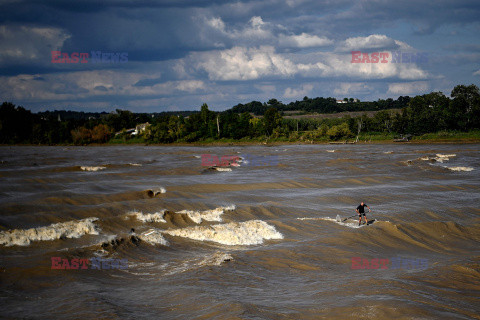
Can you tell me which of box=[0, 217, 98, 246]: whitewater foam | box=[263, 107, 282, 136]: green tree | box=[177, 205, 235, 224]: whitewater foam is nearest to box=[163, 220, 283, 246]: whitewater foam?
box=[177, 205, 235, 224]: whitewater foam

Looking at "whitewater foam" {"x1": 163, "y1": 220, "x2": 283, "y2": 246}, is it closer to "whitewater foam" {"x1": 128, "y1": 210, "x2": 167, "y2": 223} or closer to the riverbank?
"whitewater foam" {"x1": 128, "y1": 210, "x2": 167, "y2": 223}

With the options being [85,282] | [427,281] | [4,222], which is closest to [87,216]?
[4,222]

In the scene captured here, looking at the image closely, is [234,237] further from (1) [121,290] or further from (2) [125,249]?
(1) [121,290]

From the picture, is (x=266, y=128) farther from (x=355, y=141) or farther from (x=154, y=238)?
(x=154, y=238)

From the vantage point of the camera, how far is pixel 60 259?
11.9 meters

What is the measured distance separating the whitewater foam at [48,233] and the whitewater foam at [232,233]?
311cm

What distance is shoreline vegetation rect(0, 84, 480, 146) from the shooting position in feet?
310

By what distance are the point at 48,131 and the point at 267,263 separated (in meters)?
138

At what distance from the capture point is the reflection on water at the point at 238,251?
9008 mm

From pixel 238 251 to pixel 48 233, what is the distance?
6.81 metres

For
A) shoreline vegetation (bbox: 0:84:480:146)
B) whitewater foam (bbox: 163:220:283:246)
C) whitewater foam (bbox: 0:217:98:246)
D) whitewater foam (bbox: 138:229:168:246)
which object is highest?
shoreline vegetation (bbox: 0:84:480:146)

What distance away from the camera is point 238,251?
45.0 ft

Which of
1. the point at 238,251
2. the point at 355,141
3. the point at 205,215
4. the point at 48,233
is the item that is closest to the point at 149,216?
the point at 205,215

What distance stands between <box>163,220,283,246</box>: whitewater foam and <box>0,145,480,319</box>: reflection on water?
7 centimetres
